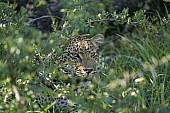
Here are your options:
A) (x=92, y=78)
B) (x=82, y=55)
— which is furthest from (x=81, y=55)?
(x=92, y=78)

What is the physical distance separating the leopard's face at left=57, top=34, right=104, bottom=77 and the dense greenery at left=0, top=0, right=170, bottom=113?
86 millimetres

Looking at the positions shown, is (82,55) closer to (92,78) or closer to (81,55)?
(81,55)

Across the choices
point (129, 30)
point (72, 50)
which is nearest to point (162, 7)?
point (129, 30)

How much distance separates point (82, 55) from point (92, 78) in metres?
0.73

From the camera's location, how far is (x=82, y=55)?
4.07m

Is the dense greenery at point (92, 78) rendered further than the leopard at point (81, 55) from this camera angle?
No

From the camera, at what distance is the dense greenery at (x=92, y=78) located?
2857 millimetres

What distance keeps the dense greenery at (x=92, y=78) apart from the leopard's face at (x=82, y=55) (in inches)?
3.4

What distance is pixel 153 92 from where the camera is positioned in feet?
12.5

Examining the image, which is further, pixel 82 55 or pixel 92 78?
pixel 82 55

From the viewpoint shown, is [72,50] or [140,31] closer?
[72,50]

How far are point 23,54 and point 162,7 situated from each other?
312 centimetres

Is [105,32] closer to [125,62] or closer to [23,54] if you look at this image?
[125,62]

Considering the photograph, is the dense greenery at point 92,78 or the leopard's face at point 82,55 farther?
the leopard's face at point 82,55
